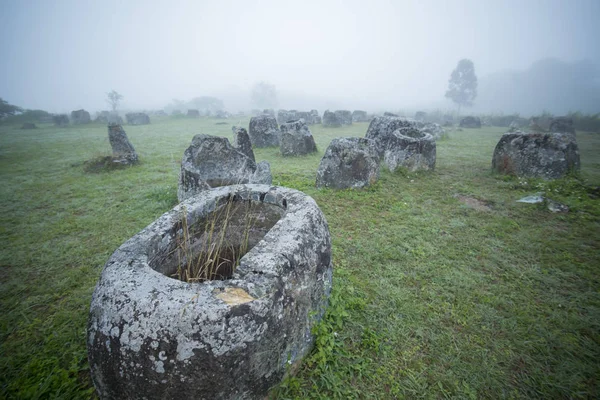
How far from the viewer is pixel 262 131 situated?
12.5 metres

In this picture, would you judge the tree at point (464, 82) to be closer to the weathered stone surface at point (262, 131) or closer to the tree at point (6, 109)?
the weathered stone surface at point (262, 131)

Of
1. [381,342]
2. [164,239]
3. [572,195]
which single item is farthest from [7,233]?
[572,195]

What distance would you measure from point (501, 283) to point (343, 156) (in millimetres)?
4002

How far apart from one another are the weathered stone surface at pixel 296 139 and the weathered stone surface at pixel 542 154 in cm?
654

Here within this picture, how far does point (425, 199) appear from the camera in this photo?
19.0ft

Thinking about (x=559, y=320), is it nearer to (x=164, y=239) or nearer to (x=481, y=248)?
(x=481, y=248)

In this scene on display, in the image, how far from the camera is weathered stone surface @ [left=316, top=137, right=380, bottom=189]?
6.20 meters

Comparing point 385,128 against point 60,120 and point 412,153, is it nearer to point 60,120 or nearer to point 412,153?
point 412,153

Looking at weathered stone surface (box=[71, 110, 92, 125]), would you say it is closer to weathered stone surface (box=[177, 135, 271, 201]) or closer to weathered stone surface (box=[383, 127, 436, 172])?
weathered stone surface (box=[177, 135, 271, 201])

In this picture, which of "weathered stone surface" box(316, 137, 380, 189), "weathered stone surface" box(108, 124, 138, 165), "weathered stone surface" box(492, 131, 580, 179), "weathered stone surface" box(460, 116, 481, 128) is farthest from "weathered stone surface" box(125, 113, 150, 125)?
"weathered stone surface" box(460, 116, 481, 128)

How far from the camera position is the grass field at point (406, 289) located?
83.6 inches

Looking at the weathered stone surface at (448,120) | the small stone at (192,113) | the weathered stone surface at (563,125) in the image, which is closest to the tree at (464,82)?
the weathered stone surface at (448,120)

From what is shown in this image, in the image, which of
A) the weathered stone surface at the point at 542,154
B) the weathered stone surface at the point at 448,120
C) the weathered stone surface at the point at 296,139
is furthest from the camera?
the weathered stone surface at the point at 448,120

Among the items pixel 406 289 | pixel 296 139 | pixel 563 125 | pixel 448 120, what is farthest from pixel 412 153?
pixel 448 120
